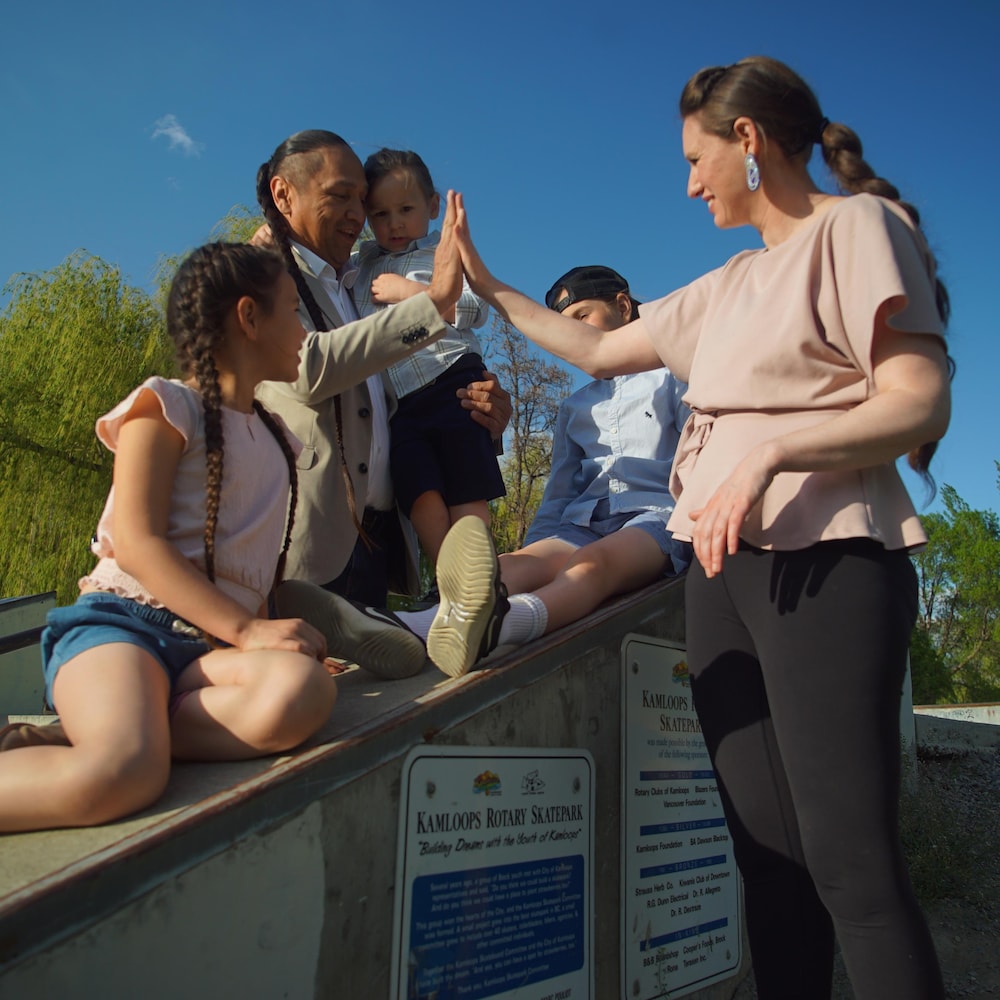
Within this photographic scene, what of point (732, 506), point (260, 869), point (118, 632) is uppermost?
point (732, 506)

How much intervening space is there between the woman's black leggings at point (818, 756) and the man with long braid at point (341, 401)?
3.05 ft

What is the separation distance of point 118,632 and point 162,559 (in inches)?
6.9

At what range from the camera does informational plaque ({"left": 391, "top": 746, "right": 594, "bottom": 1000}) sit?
1.97 meters

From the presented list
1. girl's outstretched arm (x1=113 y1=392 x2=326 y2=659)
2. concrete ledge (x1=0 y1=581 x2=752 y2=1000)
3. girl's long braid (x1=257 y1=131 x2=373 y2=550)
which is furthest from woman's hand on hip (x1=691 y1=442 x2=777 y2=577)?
girl's long braid (x1=257 y1=131 x2=373 y2=550)

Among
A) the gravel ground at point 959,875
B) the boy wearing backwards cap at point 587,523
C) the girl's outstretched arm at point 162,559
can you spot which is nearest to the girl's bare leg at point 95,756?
the girl's outstretched arm at point 162,559

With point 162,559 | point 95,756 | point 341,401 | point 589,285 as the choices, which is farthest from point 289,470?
point 589,285

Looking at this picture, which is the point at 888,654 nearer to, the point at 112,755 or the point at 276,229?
the point at 112,755

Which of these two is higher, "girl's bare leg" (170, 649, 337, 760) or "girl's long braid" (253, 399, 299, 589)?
"girl's long braid" (253, 399, 299, 589)

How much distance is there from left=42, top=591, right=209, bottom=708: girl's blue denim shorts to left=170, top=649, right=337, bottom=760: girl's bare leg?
0.12 metres

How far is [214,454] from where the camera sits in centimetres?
218

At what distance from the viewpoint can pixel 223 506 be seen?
2215 mm

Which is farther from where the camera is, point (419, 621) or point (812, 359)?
point (419, 621)

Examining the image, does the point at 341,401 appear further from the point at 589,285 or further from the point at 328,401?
the point at 589,285

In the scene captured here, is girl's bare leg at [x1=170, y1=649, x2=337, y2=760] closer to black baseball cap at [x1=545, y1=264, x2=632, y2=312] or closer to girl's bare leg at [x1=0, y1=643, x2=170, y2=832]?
girl's bare leg at [x1=0, y1=643, x2=170, y2=832]
